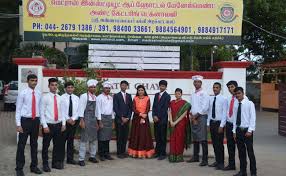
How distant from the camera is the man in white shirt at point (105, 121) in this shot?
10.8 meters

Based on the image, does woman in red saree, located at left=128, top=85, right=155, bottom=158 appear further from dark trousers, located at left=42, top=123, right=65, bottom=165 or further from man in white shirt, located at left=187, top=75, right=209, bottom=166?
dark trousers, located at left=42, top=123, right=65, bottom=165

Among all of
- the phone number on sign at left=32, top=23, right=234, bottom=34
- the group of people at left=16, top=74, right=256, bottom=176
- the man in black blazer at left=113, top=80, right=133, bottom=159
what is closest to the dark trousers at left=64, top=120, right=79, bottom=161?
the group of people at left=16, top=74, right=256, bottom=176

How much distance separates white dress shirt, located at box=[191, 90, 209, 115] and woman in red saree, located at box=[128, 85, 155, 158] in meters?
1.08

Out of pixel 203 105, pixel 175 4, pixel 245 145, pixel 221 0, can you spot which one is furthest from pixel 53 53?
pixel 245 145

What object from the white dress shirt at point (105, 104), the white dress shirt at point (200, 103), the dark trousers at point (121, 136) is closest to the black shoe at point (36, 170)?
the white dress shirt at point (105, 104)

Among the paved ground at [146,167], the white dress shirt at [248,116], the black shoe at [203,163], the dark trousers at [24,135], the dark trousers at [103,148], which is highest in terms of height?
the white dress shirt at [248,116]

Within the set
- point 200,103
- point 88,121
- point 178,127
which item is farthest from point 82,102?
point 200,103

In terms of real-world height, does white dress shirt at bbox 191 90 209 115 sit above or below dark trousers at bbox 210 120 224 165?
above

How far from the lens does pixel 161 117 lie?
1109 cm

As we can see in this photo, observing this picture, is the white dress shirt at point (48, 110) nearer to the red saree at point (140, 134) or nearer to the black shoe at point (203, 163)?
the red saree at point (140, 134)

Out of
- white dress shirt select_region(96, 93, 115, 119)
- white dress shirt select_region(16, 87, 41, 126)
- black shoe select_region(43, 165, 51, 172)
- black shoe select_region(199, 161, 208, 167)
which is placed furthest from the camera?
white dress shirt select_region(96, 93, 115, 119)

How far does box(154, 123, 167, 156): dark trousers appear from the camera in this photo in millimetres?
11203

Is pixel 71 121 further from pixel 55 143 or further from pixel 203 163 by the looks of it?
pixel 203 163

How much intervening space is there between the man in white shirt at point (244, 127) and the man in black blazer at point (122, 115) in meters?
2.73
